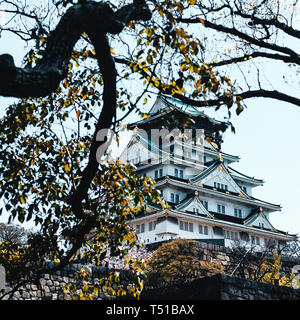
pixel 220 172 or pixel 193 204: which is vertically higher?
pixel 220 172

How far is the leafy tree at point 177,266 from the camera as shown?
1327 centimetres

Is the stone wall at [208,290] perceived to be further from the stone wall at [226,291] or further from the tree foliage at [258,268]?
the tree foliage at [258,268]

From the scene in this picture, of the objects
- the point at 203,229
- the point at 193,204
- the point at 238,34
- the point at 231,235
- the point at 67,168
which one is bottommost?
the point at 67,168

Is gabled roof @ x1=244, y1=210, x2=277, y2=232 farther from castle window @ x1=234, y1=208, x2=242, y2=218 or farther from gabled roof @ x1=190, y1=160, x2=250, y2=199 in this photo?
gabled roof @ x1=190, y1=160, x2=250, y2=199

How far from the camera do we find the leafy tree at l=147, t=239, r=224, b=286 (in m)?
13.3

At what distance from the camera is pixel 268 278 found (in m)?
14.7

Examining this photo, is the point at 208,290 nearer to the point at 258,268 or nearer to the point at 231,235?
the point at 258,268

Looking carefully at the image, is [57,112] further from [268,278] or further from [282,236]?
[282,236]

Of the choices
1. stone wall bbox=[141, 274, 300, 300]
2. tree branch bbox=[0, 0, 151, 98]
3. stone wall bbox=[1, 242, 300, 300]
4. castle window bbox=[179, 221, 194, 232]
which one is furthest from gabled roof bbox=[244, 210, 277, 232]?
tree branch bbox=[0, 0, 151, 98]

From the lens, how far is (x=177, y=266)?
44.9ft

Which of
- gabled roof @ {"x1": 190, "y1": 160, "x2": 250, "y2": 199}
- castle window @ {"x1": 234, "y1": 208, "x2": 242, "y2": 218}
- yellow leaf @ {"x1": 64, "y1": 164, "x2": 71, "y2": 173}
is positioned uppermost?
gabled roof @ {"x1": 190, "y1": 160, "x2": 250, "y2": 199}

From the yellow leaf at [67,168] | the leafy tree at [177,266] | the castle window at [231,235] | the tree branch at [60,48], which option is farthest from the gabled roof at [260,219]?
the tree branch at [60,48]

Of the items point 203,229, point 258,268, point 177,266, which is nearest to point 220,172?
point 203,229

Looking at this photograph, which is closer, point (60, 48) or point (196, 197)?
point (60, 48)
